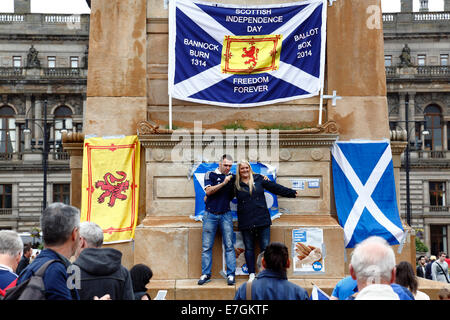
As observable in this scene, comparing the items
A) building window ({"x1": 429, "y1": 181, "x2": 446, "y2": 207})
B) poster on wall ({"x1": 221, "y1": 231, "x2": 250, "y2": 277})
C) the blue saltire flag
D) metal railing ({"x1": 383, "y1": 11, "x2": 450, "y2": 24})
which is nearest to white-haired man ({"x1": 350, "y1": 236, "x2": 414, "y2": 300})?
poster on wall ({"x1": 221, "y1": 231, "x2": 250, "y2": 277})

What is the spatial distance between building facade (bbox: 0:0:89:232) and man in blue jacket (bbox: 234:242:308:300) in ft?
184

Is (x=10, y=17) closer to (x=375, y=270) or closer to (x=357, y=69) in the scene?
(x=357, y=69)

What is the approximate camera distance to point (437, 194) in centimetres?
5947

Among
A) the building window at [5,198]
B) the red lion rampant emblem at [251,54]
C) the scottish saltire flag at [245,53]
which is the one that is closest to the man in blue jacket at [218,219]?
the scottish saltire flag at [245,53]

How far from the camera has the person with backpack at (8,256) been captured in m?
5.49

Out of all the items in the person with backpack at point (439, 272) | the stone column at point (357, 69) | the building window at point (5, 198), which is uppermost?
the stone column at point (357, 69)

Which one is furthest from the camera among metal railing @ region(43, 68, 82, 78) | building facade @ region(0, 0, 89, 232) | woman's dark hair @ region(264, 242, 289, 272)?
metal railing @ region(43, 68, 82, 78)

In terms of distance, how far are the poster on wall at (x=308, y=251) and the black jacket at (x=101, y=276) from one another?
5.02 m

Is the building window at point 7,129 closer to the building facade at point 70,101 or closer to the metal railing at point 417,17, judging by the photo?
the building facade at point 70,101

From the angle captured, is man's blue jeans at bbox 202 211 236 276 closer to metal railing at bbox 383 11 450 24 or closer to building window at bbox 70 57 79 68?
building window at bbox 70 57 79 68

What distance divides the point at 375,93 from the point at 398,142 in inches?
51.4

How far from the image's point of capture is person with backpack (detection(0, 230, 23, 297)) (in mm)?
5486

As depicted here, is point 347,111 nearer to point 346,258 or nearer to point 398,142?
point 398,142
